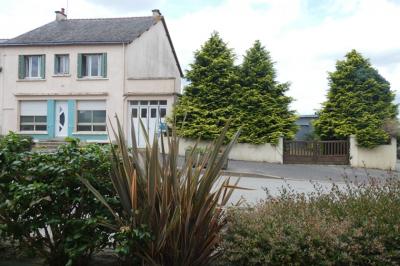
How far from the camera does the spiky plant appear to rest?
381 cm

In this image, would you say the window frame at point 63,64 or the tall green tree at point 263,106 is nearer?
the tall green tree at point 263,106

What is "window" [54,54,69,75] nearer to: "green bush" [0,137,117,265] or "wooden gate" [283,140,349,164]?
"wooden gate" [283,140,349,164]

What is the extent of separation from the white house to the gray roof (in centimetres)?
6

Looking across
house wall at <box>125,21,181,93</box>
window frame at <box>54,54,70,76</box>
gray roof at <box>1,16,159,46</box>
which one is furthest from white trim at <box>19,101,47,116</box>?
house wall at <box>125,21,181,93</box>

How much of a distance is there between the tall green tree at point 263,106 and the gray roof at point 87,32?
8.87 meters

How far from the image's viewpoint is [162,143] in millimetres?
3906

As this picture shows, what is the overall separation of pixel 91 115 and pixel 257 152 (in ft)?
36.7

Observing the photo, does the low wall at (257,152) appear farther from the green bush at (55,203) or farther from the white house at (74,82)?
the green bush at (55,203)

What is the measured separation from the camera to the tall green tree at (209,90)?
73.2 feet

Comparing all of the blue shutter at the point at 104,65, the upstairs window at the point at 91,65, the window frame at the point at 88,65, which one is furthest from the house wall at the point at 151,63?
the window frame at the point at 88,65

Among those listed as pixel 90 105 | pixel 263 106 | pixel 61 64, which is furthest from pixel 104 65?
pixel 263 106

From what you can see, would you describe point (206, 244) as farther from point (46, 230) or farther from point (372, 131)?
point (372, 131)

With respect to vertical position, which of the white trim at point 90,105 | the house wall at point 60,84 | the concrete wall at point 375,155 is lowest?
the concrete wall at point 375,155

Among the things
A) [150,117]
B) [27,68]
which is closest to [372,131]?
[150,117]
